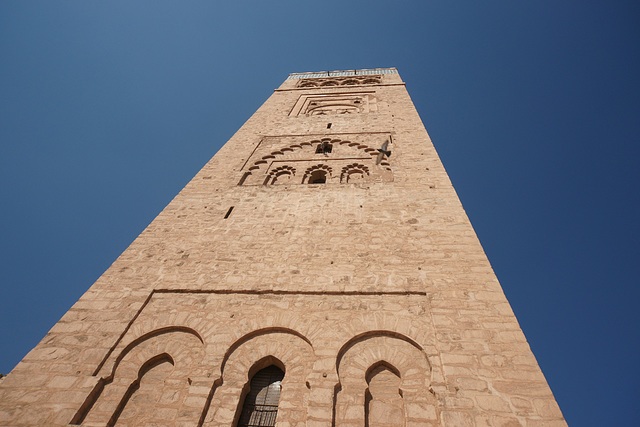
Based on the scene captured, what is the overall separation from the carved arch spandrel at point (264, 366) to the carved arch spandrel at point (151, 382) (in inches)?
7.2

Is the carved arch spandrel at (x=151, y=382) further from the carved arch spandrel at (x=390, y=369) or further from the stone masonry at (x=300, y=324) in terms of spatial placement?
the carved arch spandrel at (x=390, y=369)

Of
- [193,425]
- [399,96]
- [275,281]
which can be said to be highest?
[399,96]

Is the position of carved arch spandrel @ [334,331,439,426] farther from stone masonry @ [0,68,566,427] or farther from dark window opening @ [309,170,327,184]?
dark window opening @ [309,170,327,184]

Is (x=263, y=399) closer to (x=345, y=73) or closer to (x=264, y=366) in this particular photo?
(x=264, y=366)

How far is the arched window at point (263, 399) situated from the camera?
3260mm

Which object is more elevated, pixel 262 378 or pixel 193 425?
pixel 262 378

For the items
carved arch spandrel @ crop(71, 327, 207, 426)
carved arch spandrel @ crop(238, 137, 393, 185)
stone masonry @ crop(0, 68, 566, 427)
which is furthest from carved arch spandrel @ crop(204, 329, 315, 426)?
carved arch spandrel @ crop(238, 137, 393, 185)

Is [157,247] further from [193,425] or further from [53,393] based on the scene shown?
[193,425]

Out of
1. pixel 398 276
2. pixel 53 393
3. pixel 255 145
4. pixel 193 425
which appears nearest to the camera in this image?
pixel 193 425

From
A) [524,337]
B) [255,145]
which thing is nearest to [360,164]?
[255,145]

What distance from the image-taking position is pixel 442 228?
16.4 ft

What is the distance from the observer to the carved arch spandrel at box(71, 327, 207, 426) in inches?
126

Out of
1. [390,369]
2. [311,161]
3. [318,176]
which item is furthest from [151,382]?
[311,161]

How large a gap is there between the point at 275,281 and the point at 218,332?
88cm
